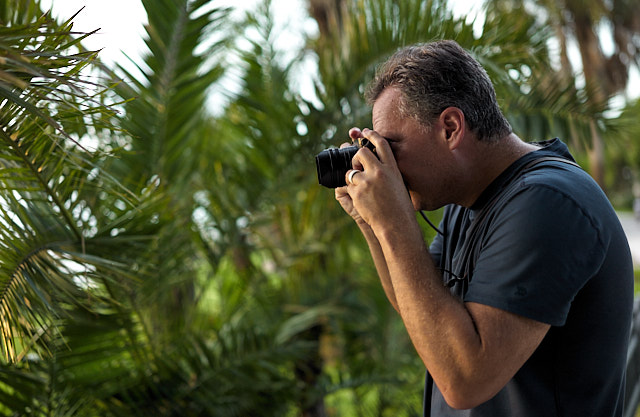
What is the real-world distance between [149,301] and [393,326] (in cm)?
167

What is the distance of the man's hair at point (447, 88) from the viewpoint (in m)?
1.18

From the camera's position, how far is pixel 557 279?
0.94 metres

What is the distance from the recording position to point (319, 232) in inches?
133

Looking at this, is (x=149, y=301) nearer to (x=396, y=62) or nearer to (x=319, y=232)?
(x=319, y=232)

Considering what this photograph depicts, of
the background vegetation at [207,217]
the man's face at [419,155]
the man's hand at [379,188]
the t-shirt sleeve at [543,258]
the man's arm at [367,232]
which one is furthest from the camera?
the background vegetation at [207,217]

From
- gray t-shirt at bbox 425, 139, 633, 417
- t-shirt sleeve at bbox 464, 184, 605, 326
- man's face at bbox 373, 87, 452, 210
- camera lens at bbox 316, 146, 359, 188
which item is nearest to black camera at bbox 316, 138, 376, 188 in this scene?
camera lens at bbox 316, 146, 359, 188

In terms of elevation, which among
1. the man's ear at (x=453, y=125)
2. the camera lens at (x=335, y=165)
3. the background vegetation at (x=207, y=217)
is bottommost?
the background vegetation at (x=207, y=217)

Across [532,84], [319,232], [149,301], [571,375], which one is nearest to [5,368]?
[149,301]

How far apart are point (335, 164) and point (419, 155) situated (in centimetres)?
20

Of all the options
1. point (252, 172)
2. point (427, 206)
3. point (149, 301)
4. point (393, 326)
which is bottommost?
point (393, 326)

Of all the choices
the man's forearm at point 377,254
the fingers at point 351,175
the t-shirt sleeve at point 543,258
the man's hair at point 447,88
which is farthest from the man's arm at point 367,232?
the t-shirt sleeve at point 543,258

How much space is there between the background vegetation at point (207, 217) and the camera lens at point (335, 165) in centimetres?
48

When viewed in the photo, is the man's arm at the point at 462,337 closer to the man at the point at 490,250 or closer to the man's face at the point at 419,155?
the man at the point at 490,250

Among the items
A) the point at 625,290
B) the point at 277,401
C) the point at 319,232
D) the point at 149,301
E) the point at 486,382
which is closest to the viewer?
the point at 486,382
